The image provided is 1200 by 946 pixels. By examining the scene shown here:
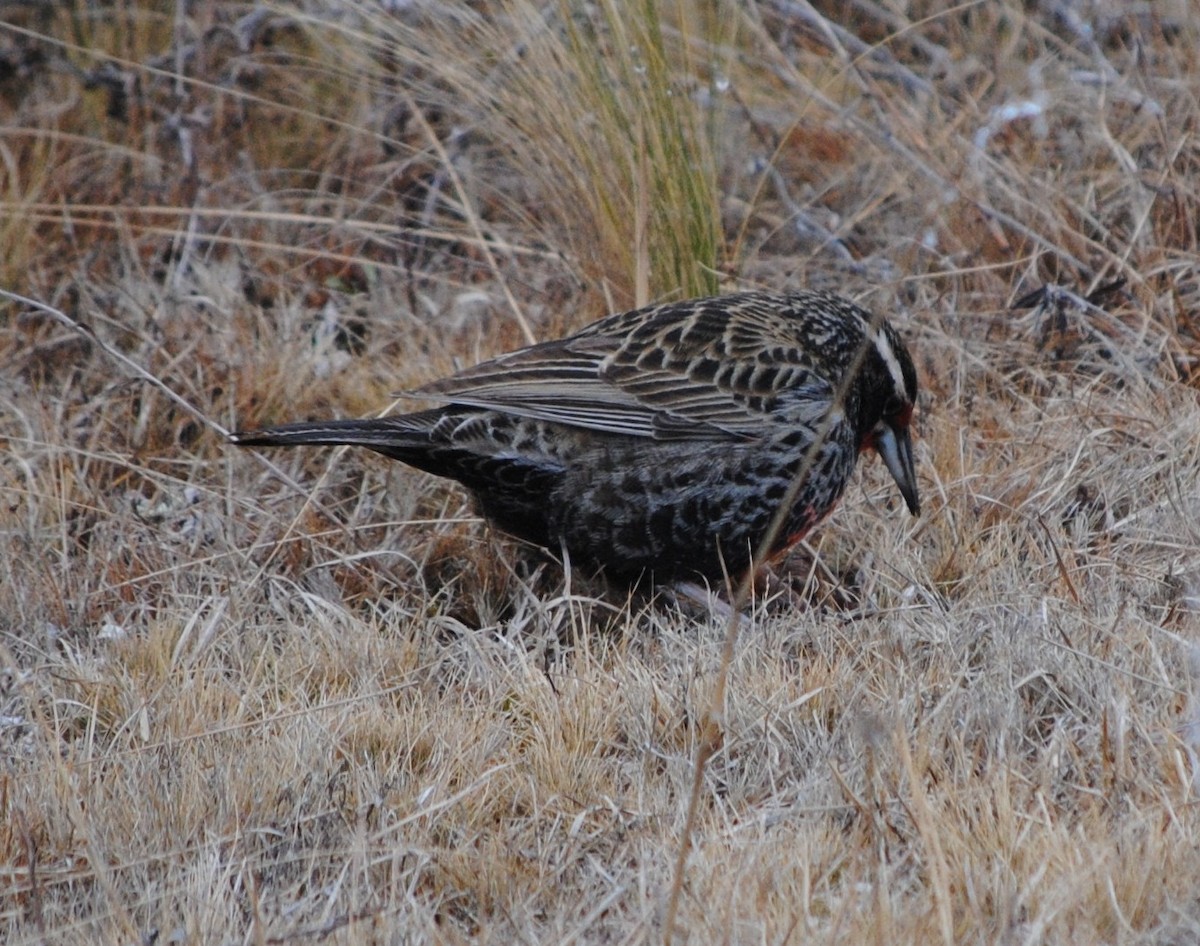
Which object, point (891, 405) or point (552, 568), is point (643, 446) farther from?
point (891, 405)

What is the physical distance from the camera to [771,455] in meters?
4.68

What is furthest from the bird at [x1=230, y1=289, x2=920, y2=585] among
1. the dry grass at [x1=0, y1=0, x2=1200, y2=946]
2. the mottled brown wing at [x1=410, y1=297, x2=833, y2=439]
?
the dry grass at [x1=0, y1=0, x2=1200, y2=946]

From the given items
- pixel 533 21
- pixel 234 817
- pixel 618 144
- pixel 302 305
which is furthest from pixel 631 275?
pixel 234 817

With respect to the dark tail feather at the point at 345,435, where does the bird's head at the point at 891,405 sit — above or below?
above

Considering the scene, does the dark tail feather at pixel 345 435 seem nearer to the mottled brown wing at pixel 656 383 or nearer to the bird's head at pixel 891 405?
the mottled brown wing at pixel 656 383

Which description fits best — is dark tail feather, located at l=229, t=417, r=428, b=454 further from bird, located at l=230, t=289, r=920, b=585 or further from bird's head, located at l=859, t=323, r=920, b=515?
bird's head, located at l=859, t=323, r=920, b=515

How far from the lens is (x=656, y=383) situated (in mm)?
4750

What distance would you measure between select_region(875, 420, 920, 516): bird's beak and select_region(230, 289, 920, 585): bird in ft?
0.19

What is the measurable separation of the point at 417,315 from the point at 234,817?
315cm

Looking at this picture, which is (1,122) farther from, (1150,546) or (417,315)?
(1150,546)

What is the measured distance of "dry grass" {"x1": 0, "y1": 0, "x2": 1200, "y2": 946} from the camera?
3205 mm

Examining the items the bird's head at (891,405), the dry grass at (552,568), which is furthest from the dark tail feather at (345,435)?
the bird's head at (891,405)

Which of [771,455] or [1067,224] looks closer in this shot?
[771,455]

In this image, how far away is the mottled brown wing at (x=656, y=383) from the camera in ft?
15.2
